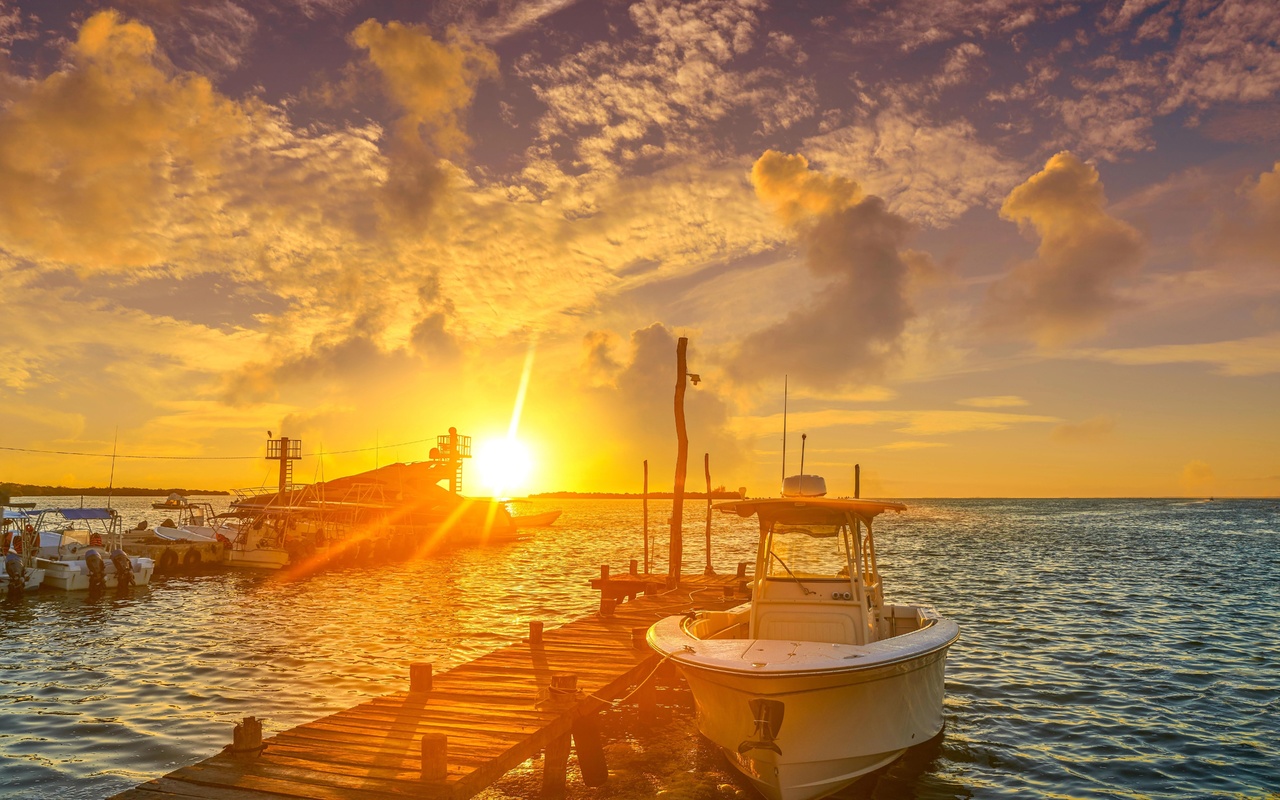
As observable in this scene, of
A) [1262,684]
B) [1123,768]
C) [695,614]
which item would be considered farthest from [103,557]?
[1262,684]

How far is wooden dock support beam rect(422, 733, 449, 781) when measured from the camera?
8.59m

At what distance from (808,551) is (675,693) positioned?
6715 mm

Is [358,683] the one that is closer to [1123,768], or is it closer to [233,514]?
[1123,768]

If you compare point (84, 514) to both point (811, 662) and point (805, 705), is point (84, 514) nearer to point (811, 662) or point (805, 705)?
point (805, 705)

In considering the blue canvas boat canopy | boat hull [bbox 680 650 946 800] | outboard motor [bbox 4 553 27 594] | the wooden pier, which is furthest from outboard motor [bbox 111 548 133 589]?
boat hull [bbox 680 650 946 800]

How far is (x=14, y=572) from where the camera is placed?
33.9 m

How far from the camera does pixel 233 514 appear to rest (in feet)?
204

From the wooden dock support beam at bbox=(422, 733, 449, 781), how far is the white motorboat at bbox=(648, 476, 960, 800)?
3224 mm

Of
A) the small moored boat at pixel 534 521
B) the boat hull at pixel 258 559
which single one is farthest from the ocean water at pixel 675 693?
the small moored boat at pixel 534 521

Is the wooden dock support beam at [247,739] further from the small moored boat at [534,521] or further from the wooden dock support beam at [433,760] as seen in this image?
the small moored boat at [534,521]

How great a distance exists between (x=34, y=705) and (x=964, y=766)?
690 inches

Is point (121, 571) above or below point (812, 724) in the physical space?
below

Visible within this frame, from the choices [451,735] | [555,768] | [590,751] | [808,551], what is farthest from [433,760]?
[808,551]

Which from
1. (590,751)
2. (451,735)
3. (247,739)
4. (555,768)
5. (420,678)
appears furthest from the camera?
(420,678)
